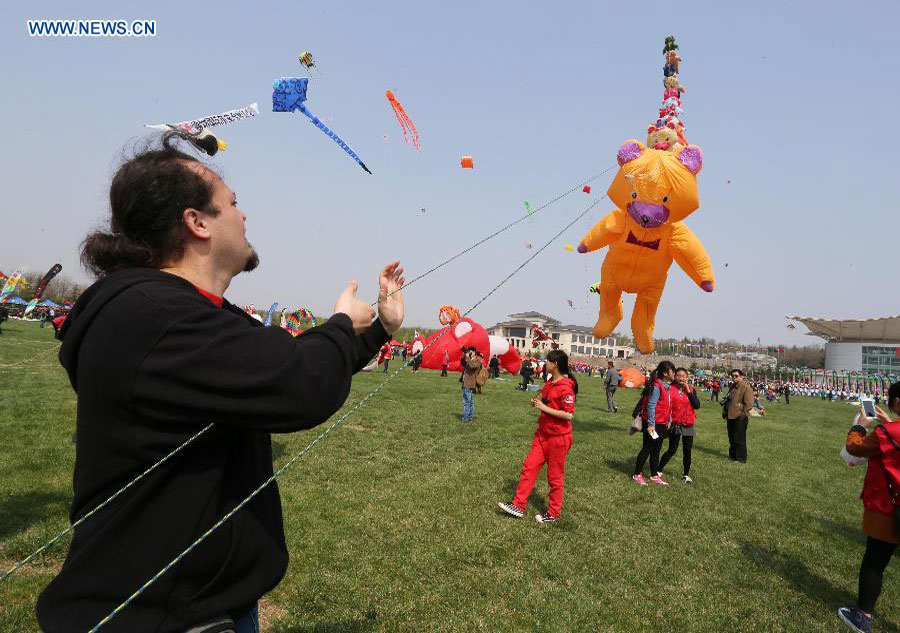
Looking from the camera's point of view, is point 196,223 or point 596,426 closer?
point 196,223

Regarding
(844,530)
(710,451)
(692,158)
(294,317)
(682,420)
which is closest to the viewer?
(844,530)

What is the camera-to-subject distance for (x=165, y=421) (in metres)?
1.15

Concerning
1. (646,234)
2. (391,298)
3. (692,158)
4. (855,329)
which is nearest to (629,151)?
(692,158)

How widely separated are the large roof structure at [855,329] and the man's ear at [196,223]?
69283 millimetres

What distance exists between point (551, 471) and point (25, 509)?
19.0 ft

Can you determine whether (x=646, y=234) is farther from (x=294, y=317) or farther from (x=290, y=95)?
(x=294, y=317)

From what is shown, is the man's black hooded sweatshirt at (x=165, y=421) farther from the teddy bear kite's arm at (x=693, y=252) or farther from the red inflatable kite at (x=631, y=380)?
the red inflatable kite at (x=631, y=380)

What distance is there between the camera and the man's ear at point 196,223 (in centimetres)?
137

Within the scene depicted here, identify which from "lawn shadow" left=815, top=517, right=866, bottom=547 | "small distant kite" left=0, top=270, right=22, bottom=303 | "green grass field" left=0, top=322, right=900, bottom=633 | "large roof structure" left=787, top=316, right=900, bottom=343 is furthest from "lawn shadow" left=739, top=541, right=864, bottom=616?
"large roof structure" left=787, top=316, right=900, bottom=343

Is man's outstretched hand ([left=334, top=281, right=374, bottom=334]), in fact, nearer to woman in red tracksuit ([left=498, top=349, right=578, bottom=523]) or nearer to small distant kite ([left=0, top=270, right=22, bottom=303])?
woman in red tracksuit ([left=498, top=349, right=578, bottom=523])

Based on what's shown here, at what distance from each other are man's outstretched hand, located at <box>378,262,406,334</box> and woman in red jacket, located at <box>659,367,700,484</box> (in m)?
8.19

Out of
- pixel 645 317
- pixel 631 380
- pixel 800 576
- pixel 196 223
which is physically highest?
pixel 645 317

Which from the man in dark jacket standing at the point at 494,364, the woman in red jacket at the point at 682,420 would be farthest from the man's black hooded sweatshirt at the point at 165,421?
the man in dark jacket standing at the point at 494,364

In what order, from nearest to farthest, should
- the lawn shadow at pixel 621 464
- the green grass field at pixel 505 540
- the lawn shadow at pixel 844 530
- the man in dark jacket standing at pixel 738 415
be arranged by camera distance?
the green grass field at pixel 505 540 < the lawn shadow at pixel 844 530 < the lawn shadow at pixel 621 464 < the man in dark jacket standing at pixel 738 415
